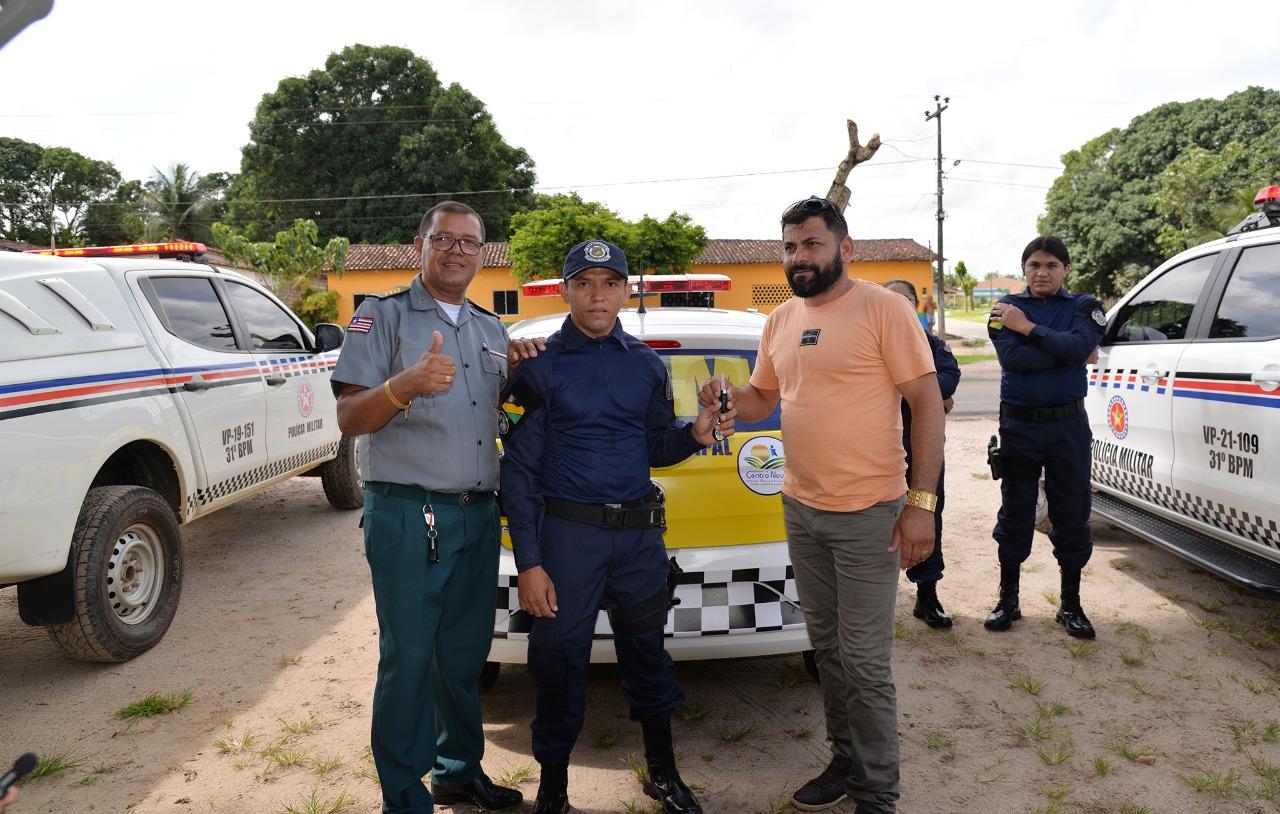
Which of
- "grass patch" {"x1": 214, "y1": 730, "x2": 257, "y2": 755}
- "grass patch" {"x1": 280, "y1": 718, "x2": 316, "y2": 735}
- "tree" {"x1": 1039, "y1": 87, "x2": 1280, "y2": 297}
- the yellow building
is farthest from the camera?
the yellow building

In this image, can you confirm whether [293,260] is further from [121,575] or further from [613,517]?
[613,517]

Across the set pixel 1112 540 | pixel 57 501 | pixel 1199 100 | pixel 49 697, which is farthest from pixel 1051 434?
pixel 1199 100

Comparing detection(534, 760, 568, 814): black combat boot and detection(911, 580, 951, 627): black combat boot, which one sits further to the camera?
detection(911, 580, 951, 627): black combat boot

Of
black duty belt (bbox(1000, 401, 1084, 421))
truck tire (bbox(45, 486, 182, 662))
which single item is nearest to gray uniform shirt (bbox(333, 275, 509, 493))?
truck tire (bbox(45, 486, 182, 662))

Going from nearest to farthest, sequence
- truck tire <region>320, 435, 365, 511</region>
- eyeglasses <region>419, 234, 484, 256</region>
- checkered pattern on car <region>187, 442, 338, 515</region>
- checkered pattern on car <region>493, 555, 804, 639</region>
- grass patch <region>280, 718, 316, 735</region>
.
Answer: eyeglasses <region>419, 234, 484, 256</region> < checkered pattern on car <region>493, 555, 804, 639</region> < grass patch <region>280, 718, 316, 735</region> < checkered pattern on car <region>187, 442, 338, 515</region> < truck tire <region>320, 435, 365, 511</region>

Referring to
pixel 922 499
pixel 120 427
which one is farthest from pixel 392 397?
pixel 120 427

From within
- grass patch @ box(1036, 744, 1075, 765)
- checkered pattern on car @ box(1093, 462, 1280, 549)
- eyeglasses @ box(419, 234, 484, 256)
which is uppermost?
eyeglasses @ box(419, 234, 484, 256)

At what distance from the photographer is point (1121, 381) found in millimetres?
4805

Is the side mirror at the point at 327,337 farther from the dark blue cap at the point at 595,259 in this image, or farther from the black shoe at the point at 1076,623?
the black shoe at the point at 1076,623

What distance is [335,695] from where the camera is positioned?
3572mm

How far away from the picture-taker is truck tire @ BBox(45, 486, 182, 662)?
142 inches

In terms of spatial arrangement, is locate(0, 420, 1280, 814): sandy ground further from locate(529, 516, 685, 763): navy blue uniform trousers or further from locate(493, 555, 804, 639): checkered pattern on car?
locate(493, 555, 804, 639): checkered pattern on car

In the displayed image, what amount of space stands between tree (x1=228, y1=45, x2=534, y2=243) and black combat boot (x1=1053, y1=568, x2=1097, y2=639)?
128 ft

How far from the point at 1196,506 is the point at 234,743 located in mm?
4287
